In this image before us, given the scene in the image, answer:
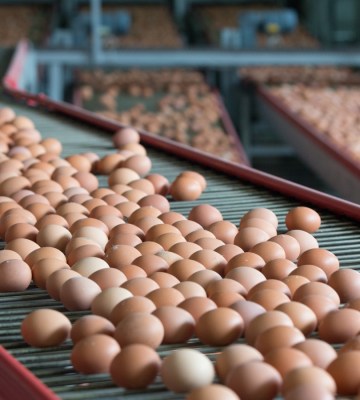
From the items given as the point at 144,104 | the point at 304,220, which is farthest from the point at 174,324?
the point at 144,104

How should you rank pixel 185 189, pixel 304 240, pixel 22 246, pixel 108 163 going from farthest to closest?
pixel 108 163, pixel 185 189, pixel 304 240, pixel 22 246

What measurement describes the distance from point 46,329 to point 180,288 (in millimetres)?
297

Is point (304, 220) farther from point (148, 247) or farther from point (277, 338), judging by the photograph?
point (277, 338)

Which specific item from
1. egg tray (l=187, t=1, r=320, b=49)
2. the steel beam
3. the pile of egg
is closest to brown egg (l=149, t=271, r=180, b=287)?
the pile of egg

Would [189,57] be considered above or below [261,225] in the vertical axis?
below

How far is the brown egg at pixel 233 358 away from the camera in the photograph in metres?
1.34

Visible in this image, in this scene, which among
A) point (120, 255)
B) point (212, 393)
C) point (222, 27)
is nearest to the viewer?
point (212, 393)

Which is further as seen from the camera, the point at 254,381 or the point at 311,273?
the point at 311,273

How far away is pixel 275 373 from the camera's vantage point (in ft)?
4.20

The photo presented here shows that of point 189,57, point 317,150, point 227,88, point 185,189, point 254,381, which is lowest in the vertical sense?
point 227,88

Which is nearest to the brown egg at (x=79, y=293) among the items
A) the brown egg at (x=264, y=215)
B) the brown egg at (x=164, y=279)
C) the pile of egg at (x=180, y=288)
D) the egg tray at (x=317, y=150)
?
the pile of egg at (x=180, y=288)

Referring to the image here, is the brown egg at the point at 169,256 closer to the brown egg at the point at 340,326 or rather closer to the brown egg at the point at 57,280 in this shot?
the brown egg at the point at 57,280

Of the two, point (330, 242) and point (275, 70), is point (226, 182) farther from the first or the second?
point (275, 70)

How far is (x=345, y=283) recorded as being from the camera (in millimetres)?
1770
